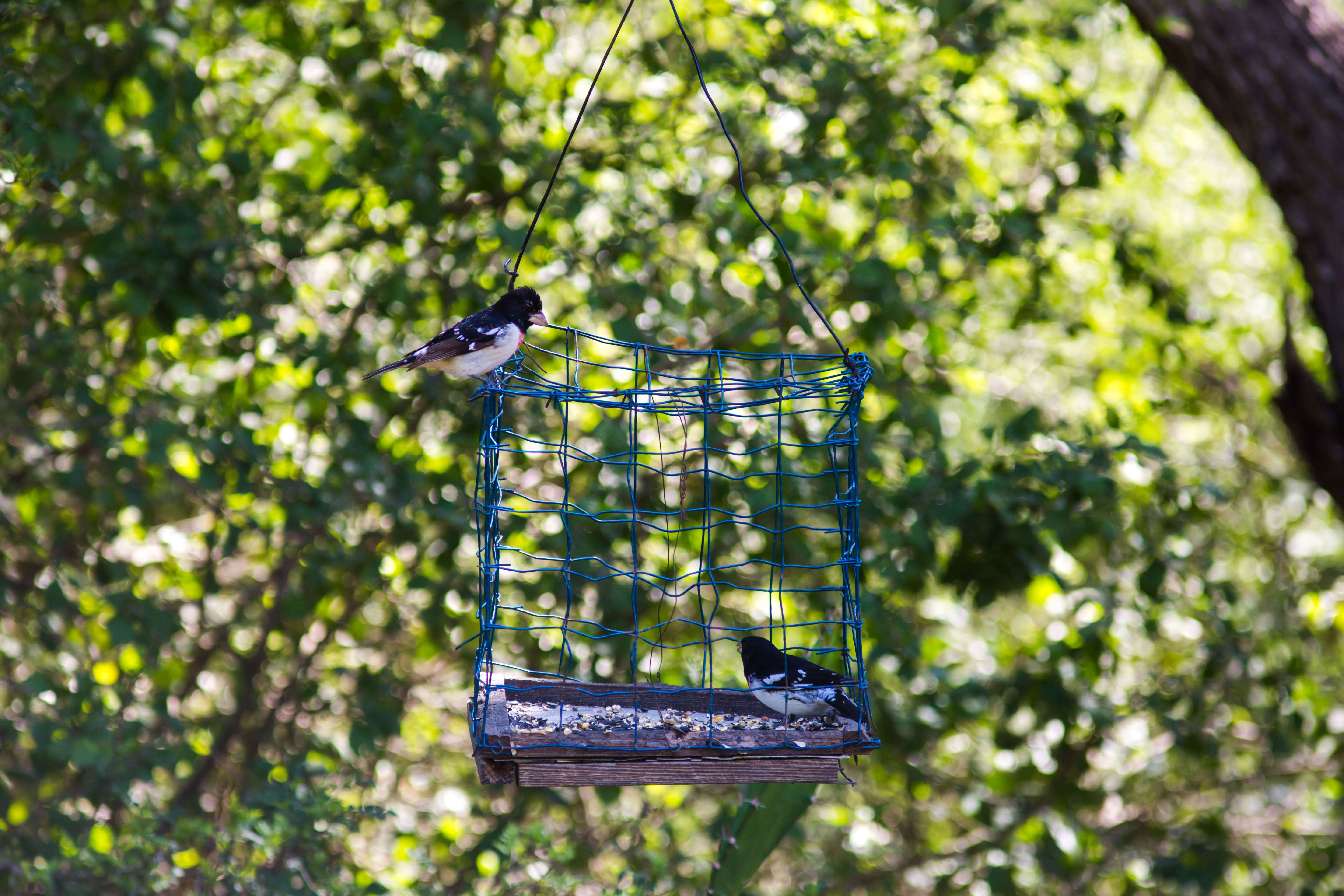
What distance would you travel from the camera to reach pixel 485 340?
140 inches

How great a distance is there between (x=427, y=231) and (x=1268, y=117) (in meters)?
3.47

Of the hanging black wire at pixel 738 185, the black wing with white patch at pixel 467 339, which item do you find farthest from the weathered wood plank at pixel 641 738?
the black wing with white patch at pixel 467 339

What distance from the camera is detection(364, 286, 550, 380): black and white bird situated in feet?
11.7

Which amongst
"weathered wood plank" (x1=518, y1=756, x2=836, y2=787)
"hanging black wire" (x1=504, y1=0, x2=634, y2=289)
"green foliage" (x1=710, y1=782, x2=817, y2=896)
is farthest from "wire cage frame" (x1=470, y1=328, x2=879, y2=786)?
"green foliage" (x1=710, y1=782, x2=817, y2=896)

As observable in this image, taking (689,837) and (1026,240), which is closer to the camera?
(1026,240)

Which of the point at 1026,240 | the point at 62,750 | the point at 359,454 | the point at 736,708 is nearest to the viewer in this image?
the point at 736,708

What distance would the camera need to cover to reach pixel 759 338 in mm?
5145

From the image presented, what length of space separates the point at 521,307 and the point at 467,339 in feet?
0.65

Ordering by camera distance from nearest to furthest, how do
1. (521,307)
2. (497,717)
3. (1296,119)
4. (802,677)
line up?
(497,717), (802,677), (521,307), (1296,119)

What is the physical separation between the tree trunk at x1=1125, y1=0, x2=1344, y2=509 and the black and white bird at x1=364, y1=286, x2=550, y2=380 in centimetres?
300

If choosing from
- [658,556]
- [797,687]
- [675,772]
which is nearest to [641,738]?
[675,772]

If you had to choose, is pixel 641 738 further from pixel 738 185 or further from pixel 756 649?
pixel 738 185

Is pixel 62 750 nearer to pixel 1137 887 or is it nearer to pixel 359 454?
pixel 359 454

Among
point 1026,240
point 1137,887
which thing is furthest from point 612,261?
point 1137,887
